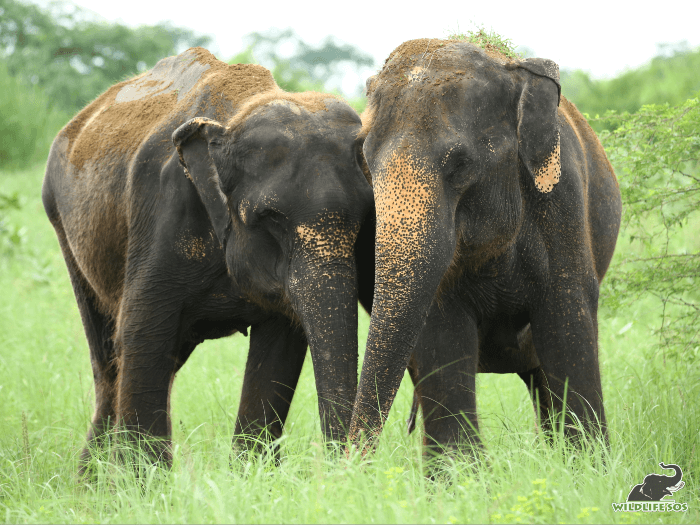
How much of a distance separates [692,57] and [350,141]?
1391 centimetres

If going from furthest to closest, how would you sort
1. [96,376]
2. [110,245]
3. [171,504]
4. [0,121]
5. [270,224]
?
[0,121] → [96,376] → [110,245] → [270,224] → [171,504]

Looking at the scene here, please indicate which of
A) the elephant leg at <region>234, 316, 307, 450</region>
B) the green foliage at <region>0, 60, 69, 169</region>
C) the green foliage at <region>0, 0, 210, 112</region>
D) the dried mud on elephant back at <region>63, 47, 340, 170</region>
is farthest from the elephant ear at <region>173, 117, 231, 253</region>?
the green foliage at <region>0, 0, 210, 112</region>

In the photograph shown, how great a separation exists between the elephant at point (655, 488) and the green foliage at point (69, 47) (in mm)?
21695

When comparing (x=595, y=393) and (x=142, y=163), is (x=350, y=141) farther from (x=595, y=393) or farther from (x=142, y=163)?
(x=595, y=393)

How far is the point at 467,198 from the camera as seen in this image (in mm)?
2816

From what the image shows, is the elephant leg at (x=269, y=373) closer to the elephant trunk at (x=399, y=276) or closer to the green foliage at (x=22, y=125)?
the elephant trunk at (x=399, y=276)

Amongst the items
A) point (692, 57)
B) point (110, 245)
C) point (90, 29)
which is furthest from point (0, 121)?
point (110, 245)

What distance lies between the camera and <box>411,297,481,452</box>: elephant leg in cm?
314

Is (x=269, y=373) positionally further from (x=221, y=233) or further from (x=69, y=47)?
(x=69, y=47)

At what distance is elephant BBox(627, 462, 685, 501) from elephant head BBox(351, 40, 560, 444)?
2.66 ft

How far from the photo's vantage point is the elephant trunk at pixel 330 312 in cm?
280

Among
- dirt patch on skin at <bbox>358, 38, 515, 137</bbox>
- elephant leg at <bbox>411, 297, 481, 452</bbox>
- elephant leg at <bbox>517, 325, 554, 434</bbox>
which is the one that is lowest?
elephant leg at <bbox>517, 325, 554, 434</bbox>

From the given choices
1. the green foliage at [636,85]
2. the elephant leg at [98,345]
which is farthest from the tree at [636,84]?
the elephant leg at [98,345]

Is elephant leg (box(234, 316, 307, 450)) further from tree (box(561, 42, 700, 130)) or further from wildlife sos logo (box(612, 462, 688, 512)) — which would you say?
tree (box(561, 42, 700, 130))
